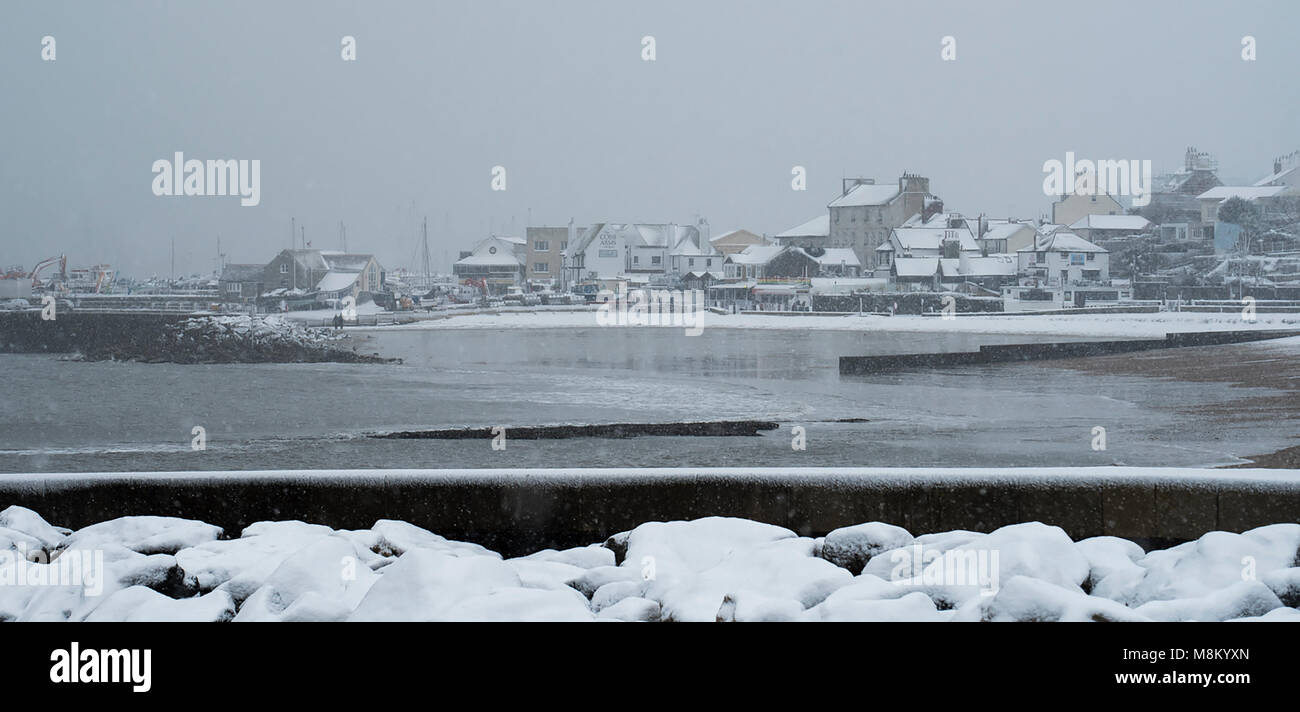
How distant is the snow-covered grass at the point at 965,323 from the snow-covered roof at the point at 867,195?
292cm

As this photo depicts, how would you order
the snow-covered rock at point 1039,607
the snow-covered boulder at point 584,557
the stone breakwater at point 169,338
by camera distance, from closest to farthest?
the snow-covered rock at point 1039,607
the snow-covered boulder at point 584,557
the stone breakwater at point 169,338

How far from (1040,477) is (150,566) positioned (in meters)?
3.60

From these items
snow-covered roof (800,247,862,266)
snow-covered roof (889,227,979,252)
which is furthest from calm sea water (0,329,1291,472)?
snow-covered roof (889,227,979,252)

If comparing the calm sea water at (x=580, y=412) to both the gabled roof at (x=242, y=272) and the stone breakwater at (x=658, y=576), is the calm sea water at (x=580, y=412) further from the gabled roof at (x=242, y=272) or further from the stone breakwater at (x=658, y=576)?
the stone breakwater at (x=658, y=576)

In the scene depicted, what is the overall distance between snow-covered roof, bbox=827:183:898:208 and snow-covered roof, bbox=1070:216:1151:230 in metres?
1.63

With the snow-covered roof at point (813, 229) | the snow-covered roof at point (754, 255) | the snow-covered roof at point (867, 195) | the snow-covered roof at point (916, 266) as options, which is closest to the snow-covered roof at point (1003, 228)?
the snow-covered roof at point (916, 266)

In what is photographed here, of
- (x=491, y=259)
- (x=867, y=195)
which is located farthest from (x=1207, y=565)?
(x=491, y=259)

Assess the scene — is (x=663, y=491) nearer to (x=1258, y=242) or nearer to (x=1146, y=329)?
(x=1258, y=242)

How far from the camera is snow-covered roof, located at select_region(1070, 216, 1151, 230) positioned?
8.42m

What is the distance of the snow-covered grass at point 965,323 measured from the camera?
1012 cm

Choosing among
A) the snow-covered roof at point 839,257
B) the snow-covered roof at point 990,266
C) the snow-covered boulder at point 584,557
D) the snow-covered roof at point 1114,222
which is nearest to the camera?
the snow-covered boulder at point 584,557

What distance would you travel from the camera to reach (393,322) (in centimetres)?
1285

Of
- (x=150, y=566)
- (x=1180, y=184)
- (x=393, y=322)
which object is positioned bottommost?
(x=150, y=566)
